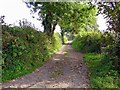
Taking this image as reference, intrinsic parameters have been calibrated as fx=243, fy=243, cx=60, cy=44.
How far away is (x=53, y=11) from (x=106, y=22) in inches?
554

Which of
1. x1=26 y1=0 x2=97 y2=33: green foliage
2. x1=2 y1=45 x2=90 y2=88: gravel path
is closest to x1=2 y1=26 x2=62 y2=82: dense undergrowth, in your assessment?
x1=2 y1=45 x2=90 y2=88: gravel path

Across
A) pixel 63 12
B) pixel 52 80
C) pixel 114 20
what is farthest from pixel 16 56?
pixel 63 12

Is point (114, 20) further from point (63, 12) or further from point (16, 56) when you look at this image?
point (63, 12)

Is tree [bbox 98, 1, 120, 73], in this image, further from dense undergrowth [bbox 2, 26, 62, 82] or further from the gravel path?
dense undergrowth [bbox 2, 26, 62, 82]

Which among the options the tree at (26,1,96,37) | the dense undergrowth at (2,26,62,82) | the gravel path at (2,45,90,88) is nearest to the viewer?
the gravel path at (2,45,90,88)

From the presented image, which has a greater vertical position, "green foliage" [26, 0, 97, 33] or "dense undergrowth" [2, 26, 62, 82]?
"green foliage" [26, 0, 97, 33]

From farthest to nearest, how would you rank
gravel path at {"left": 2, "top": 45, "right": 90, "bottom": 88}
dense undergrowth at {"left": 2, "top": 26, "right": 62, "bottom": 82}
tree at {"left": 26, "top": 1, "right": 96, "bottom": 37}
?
tree at {"left": 26, "top": 1, "right": 96, "bottom": 37}
dense undergrowth at {"left": 2, "top": 26, "right": 62, "bottom": 82}
gravel path at {"left": 2, "top": 45, "right": 90, "bottom": 88}

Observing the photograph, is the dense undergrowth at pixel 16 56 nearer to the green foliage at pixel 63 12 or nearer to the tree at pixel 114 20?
the tree at pixel 114 20

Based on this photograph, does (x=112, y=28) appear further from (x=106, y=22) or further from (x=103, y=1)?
(x=103, y=1)

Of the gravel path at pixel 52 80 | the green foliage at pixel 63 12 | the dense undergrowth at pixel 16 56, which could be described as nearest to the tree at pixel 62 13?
the green foliage at pixel 63 12

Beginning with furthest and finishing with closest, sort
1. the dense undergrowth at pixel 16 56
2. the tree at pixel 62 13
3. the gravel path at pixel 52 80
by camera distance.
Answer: the tree at pixel 62 13, the dense undergrowth at pixel 16 56, the gravel path at pixel 52 80

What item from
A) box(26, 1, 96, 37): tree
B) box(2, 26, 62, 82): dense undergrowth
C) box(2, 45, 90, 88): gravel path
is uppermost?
box(26, 1, 96, 37): tree

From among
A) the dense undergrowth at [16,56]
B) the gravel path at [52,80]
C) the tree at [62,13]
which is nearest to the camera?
the gravel path at [52,80]

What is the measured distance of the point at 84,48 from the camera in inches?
1130
